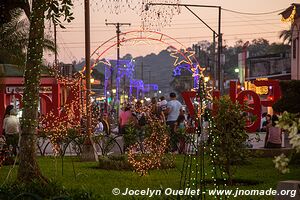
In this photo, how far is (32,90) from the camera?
1142 cm

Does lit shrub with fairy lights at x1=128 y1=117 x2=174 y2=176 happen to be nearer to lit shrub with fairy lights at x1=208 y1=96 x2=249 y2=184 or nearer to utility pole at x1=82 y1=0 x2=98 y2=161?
utility pole at x1=82 y1=0 x2=98 y2=161

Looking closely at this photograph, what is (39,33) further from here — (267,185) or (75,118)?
(75,118)

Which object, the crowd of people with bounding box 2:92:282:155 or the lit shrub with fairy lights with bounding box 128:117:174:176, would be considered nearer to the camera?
the lit shrub with fairy lights with bounding box 128:117:174:176

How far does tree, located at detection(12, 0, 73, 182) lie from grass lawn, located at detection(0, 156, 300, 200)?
619mm

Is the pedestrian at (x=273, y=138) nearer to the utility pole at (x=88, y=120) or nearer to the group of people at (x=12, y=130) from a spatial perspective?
the utility pole at (x=88, y=120)

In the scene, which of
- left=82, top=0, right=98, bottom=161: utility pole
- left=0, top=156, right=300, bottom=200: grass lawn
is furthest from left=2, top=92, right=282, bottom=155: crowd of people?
left=0, top=156, right=300, bottom=200: grass lawn

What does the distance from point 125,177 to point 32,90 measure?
3597mm

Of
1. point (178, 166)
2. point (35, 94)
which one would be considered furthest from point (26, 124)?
point (178, 166)

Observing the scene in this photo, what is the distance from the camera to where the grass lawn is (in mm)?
12453

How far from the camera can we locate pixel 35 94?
11438 millimetres

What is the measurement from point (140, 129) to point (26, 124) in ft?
30.2

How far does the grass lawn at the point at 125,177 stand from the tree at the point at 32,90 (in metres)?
0.62

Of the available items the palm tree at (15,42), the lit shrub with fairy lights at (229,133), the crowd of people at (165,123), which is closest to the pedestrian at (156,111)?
the crowd of people at (165,123)

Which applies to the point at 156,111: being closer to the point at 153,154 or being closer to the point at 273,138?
the point at 273,138
